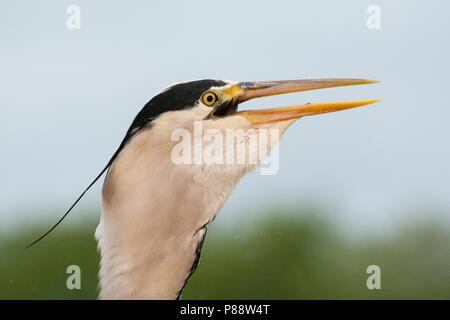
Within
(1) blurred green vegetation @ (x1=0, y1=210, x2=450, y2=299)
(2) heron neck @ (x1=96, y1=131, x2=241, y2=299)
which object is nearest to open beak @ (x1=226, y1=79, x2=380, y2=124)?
(2) heron neck @ (x1=96, y1=131, x2=241, y2=299)

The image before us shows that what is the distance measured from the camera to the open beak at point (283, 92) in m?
2.24

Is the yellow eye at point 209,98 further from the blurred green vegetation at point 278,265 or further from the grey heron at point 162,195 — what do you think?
the blurred green vegetation at point 278,265

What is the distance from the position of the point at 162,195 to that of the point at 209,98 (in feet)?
1.19

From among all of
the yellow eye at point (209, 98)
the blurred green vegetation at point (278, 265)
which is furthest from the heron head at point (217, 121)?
the blurred green vegetation at point (278, 265)

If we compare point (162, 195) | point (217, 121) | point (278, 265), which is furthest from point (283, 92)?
point (278, 265)

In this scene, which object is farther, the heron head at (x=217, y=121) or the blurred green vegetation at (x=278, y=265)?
the blurred green vegetation at (x=278, y=265)

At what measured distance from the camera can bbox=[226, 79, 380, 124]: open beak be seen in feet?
7.34

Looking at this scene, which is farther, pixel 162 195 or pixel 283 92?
pixel 283 92

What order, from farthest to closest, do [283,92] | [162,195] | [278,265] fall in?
[278,265] < [283,92] < [162,195]

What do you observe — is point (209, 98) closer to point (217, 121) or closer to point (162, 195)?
point (217, 121)

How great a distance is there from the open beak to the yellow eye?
0.08 m

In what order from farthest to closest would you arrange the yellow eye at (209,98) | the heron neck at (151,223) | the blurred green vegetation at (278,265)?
the blurred green vegetation at (278,265) → the yellow eye at (209,98) → the heron neck at (151,223)

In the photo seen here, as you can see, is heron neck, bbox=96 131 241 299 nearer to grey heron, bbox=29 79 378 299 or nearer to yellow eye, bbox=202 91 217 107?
A: grey heron, bbox=29 79 378 299

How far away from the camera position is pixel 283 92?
232cm
